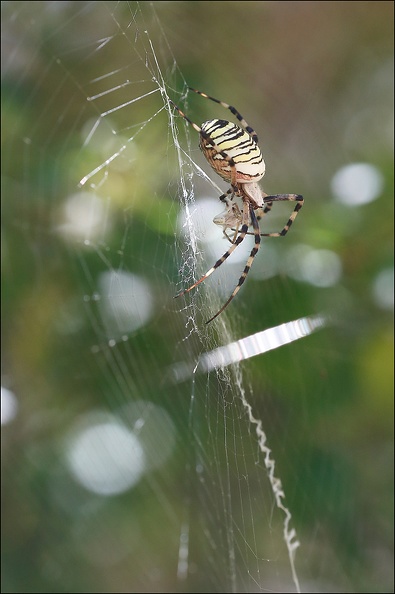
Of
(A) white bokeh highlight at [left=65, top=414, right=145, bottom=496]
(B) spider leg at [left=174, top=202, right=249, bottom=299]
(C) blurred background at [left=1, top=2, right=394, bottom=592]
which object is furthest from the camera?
(A) white bokeh highlight at [left=65, top=414, right=145, bottom=496]

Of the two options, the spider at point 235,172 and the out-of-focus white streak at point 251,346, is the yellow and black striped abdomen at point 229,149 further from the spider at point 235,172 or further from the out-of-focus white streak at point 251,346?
the out-of-focus white streak at point 251,346

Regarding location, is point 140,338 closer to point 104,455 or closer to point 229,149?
point 104,455

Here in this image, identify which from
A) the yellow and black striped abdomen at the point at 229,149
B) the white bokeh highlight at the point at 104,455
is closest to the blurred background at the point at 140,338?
the white bokeh highlight at the point at 104,455

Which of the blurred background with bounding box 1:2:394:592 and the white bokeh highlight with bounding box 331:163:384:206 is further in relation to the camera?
the white bokeh highlight with bounding box 331:163:384:206

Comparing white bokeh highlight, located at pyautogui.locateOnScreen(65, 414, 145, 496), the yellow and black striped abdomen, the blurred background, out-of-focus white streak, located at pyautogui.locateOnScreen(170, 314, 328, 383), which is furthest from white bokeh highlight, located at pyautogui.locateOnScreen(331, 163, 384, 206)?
white bokeh highlight, located at pyautogui.locateOnScreen(65, 414, 145, 496)

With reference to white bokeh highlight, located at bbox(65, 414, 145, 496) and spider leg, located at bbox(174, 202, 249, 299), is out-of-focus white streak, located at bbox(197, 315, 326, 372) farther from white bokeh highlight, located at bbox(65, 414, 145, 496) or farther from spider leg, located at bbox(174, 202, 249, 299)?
white bokeh highlight, located at bbox(65, 414, 145, 496)

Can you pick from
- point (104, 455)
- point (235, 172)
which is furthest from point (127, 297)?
point (235, 172)
